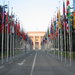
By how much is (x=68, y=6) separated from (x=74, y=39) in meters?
38.4

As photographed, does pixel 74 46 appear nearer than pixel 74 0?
No

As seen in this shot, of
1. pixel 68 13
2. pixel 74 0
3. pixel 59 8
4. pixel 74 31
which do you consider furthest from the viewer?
pixel 74 31

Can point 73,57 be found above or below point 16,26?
below

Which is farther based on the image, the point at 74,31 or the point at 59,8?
Result: the point at 74,31

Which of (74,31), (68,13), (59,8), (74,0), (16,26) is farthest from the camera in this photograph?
(74,31)

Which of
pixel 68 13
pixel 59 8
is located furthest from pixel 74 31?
pixel 68 13

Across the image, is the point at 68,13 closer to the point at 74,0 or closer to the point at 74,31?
the point at 74,0

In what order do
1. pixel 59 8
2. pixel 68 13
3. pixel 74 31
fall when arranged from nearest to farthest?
pixel 68 13, pixel 59 8, pixel 74 31

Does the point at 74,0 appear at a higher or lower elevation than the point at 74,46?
higher

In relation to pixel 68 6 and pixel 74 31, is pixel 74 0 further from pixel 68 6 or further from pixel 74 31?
pixel 74 31

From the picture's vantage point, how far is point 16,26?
249 ft

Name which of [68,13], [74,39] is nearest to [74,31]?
[74,39]

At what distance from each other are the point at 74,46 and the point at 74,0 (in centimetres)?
4469

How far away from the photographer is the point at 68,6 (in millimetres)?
45500
